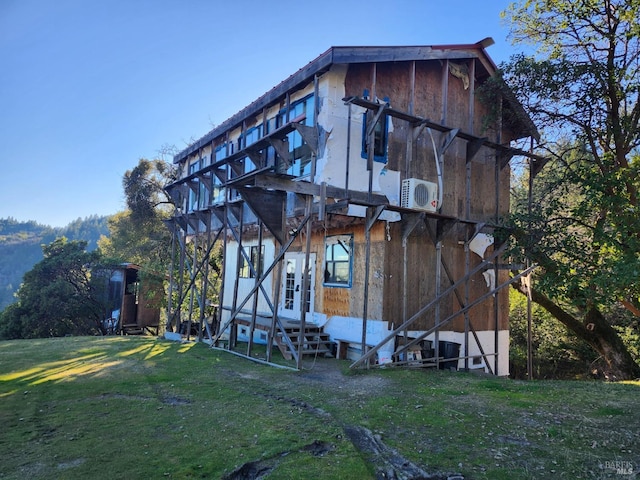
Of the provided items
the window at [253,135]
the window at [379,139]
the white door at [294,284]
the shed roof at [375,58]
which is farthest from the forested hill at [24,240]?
the window at [379,139]

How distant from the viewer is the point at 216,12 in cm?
1319

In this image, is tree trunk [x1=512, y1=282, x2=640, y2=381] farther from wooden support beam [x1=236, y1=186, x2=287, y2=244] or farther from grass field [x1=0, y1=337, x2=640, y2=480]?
wooden support beam [x1=236, y1=186, x2=287, y2=244]

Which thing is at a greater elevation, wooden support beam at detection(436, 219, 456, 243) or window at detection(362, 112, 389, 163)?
window at detection(362, 112, 389, 163)

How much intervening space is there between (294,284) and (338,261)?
228cm

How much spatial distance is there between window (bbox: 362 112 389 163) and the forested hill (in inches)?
2591

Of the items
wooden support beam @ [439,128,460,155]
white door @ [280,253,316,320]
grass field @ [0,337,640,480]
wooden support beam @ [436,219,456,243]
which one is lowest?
grass field @ [0,337,640,480]

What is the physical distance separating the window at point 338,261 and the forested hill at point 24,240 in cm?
6378

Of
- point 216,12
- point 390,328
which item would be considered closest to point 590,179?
point 390,328

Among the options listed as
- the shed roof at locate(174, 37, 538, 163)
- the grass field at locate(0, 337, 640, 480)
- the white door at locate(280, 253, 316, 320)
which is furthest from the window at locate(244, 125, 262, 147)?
the grass field at locate(0, 337, 640, 480)

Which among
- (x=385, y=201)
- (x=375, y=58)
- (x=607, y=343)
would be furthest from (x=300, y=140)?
(x=607, y=343)

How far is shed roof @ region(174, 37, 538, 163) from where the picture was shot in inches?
379

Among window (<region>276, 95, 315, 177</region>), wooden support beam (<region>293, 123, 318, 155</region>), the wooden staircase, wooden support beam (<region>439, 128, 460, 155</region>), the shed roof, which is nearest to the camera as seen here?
wooden support beam (<region>293, 123, 318, 155</region>)

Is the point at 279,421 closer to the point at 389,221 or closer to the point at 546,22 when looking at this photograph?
the point at 389,221

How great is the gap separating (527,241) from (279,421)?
785 centimetres
